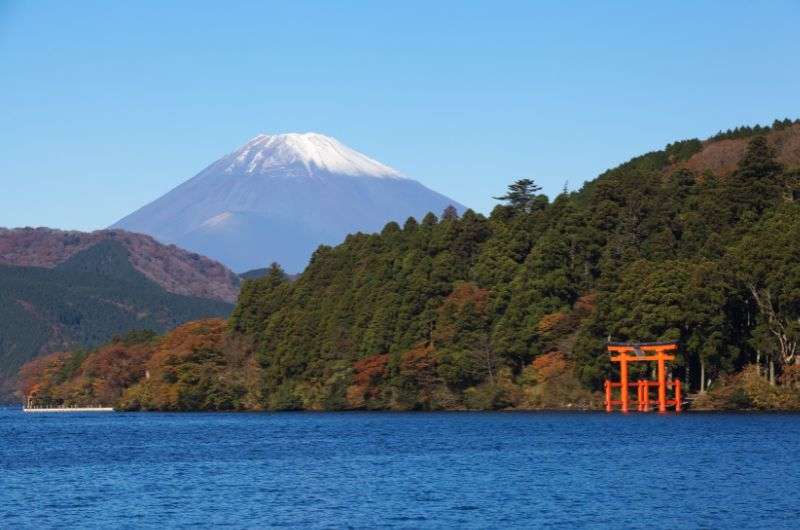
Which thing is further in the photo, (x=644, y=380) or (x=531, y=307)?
(x=531, y=307)

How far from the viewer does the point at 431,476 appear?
5153cm

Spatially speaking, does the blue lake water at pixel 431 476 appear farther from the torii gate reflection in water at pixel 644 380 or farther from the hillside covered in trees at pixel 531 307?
the hillside covered in trees at pixel 531 307

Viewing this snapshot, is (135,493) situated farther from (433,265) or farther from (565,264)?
(433,265)

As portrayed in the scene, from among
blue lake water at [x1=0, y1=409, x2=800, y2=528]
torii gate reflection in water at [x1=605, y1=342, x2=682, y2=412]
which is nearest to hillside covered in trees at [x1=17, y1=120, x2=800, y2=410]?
torii gate reflection in water at [x1=605, y1=342, x2=682, y2=412]

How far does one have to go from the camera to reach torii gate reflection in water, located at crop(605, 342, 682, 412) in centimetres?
8200

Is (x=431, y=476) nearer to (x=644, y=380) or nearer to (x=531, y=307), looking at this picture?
(x=644, y=380)

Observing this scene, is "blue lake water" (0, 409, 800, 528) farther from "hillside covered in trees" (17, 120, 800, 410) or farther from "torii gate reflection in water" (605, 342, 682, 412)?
"hillside covered in trees" (17, 120, 800, 410)

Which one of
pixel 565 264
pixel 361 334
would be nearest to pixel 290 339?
pixel 361 334

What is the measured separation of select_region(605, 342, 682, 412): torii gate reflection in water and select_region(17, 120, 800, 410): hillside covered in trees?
1.19 meters

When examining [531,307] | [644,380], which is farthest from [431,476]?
[531,307]

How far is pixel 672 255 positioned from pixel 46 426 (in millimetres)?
49134

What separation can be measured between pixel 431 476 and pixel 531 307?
43637 millimetres

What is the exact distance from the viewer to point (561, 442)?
2544 inches

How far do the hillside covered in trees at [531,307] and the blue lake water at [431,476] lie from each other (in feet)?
21.4
